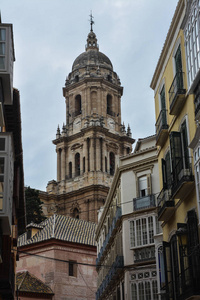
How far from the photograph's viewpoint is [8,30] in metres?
16.9

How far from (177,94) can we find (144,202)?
1165 centimetres

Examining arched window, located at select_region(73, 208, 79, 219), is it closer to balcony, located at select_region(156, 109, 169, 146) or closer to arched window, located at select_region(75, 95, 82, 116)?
arched window, located at select_region(75, 95, 82, 116)

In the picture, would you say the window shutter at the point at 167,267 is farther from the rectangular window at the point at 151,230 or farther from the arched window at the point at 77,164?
the arched window at the point at 77,164

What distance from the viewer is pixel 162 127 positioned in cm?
2006

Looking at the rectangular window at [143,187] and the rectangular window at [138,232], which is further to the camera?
the rectangular window at [143,187]

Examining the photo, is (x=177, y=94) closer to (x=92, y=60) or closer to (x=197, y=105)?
(x=197, y=105)

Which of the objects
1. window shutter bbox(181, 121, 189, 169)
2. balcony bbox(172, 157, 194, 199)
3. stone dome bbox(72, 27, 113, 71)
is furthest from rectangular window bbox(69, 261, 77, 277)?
stone dome bbox(72, 27, 113, 71)

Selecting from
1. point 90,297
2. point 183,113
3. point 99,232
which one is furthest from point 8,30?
point 90,297

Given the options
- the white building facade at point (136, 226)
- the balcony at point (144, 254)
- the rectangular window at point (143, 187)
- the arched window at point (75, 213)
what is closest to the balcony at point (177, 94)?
the white building facade at point (136, 226)

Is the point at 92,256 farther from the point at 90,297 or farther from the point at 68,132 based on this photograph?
the point at 68,132

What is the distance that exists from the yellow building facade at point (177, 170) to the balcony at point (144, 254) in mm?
5464

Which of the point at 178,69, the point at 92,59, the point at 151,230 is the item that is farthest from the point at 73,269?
the point at 92,59

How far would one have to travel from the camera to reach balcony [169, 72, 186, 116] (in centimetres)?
1755

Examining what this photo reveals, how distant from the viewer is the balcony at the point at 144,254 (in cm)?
2698
